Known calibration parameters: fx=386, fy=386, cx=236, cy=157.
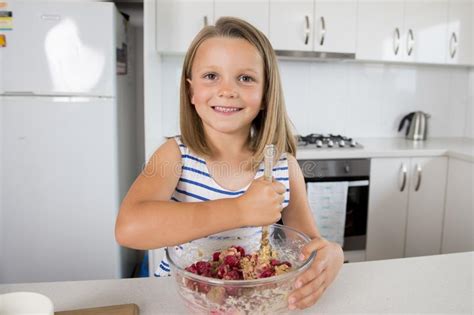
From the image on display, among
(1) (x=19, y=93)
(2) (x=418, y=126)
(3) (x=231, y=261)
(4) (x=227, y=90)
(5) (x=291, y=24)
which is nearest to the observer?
(3) (x=231, y=261)

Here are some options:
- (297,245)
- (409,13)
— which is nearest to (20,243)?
(297,245)

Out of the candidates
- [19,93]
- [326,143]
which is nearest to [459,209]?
[326,143]

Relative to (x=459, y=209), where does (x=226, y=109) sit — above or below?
above

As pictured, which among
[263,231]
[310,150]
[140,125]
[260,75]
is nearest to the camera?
[263,231]

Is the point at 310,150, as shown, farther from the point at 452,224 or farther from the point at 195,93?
the point at 195,93

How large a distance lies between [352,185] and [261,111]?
1.29 meters

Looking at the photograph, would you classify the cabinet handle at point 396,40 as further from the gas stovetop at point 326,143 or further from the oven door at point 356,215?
the oven door at point 356,215

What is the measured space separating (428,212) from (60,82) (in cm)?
212

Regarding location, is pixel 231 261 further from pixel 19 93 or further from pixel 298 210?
pixel 19 93

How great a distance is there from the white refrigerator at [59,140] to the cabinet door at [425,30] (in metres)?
1.68

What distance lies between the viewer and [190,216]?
0.64 metres

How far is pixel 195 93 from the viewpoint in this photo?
899mm

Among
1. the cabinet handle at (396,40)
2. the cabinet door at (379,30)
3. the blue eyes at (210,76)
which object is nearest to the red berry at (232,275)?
the blue eyes at (210,76)

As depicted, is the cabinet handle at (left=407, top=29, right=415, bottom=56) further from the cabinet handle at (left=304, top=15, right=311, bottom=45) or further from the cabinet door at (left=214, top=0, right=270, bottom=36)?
the cabinet door at (left=214, top=0, right=270, bottom=36)
